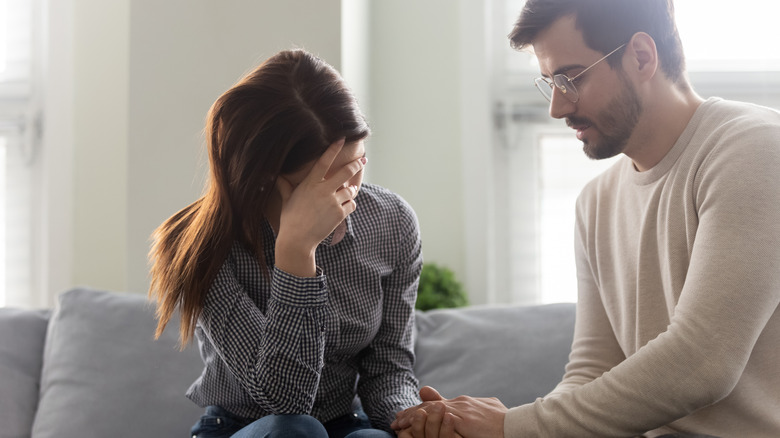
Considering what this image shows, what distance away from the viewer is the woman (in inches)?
53.5

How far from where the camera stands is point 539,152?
9.23ft

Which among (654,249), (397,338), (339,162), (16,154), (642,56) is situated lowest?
(397,338)

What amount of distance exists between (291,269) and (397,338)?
13.1 inches

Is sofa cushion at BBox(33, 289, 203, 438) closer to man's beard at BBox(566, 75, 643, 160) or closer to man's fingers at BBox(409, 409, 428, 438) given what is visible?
man's fingers at BBox(409, 409, 428, 438)

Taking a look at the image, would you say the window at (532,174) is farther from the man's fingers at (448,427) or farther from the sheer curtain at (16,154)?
the sheer curtain at (16,154)

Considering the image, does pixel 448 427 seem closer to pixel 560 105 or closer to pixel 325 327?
pixel 325 327

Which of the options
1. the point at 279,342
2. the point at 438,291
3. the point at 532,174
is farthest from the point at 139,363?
the point at 532,174

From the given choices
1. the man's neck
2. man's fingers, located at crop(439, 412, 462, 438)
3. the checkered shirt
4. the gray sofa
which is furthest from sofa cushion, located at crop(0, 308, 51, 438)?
the man's neck

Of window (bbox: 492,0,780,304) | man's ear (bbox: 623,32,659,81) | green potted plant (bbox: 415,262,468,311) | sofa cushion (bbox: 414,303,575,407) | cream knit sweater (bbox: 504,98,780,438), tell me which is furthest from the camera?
window (bbox: 492,0,780,304)

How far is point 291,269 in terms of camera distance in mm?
1373

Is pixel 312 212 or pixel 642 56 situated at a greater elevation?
pixel 642 56

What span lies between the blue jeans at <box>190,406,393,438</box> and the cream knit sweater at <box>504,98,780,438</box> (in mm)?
328

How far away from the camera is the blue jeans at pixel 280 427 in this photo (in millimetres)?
1264

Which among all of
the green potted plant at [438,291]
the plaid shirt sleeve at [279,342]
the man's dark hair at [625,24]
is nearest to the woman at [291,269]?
the plaid shirt sleeve at [279,342]
